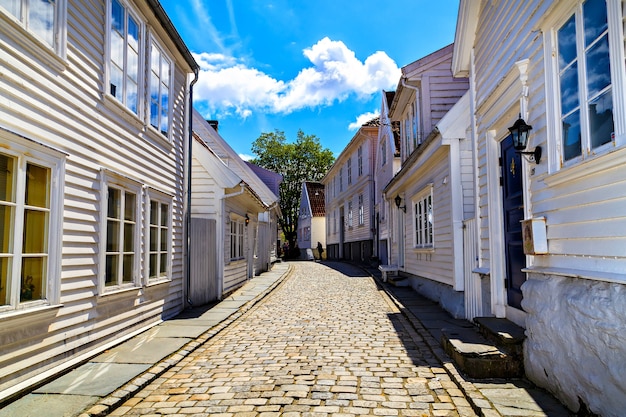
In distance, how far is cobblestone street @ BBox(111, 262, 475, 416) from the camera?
422 cm

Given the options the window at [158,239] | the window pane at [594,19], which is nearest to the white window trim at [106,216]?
the window at [158,239]

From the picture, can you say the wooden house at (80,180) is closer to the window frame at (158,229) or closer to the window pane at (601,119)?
the window frame at (158,229)

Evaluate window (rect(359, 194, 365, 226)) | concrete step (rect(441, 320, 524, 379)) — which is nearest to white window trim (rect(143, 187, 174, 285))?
concrete step (rect(441, 320, 524, 379))

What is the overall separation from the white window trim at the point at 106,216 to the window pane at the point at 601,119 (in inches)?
215

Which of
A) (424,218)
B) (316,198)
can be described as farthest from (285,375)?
(316,198)

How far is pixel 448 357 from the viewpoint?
18.8ft

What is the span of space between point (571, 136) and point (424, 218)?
7.24 metres

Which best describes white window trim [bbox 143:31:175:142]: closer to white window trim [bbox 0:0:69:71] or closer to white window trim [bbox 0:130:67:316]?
white window trim [bbox 0:0:69:71]

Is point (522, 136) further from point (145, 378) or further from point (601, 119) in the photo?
point (145, 378)

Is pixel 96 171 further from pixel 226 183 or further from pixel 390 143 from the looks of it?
pixel 390 143

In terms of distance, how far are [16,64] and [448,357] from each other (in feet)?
18.6

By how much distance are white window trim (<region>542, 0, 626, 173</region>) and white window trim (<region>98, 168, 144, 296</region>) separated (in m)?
5.24

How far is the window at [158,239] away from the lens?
25.6 feet

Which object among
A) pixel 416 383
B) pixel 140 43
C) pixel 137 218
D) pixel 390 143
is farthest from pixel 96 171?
pixel 390 143
